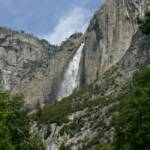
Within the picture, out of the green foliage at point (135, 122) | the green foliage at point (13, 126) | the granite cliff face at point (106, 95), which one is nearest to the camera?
the green foliage at point (135, 122)

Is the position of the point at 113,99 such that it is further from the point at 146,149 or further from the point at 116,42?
the point at 146,149

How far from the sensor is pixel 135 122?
49.7m

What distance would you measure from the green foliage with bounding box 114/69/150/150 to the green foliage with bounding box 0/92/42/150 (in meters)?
8.70

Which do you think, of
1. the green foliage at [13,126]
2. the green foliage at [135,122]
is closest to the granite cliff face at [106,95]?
the green foliage at [13,126]

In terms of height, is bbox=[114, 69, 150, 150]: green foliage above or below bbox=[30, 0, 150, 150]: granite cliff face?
below

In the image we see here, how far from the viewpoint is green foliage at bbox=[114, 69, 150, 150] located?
4825cm

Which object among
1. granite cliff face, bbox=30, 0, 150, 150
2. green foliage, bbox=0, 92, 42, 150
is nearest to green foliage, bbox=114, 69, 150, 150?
green foliage, bbox=0, 92, 42, 150

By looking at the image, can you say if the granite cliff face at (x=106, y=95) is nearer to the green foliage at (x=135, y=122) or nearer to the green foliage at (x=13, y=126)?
the green foliage at (x=13, y=126)

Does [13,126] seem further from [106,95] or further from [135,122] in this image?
[106,95]

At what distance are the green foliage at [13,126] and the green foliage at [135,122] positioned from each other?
28.6 feet

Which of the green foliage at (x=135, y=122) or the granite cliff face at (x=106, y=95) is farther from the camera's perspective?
the granite cliff face at (x=106, y=95)

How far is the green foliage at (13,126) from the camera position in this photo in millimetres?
49466

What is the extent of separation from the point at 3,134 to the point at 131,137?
462 inches

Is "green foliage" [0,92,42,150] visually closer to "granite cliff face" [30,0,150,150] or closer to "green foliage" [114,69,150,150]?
"green foliage" [114,69,150,150]
